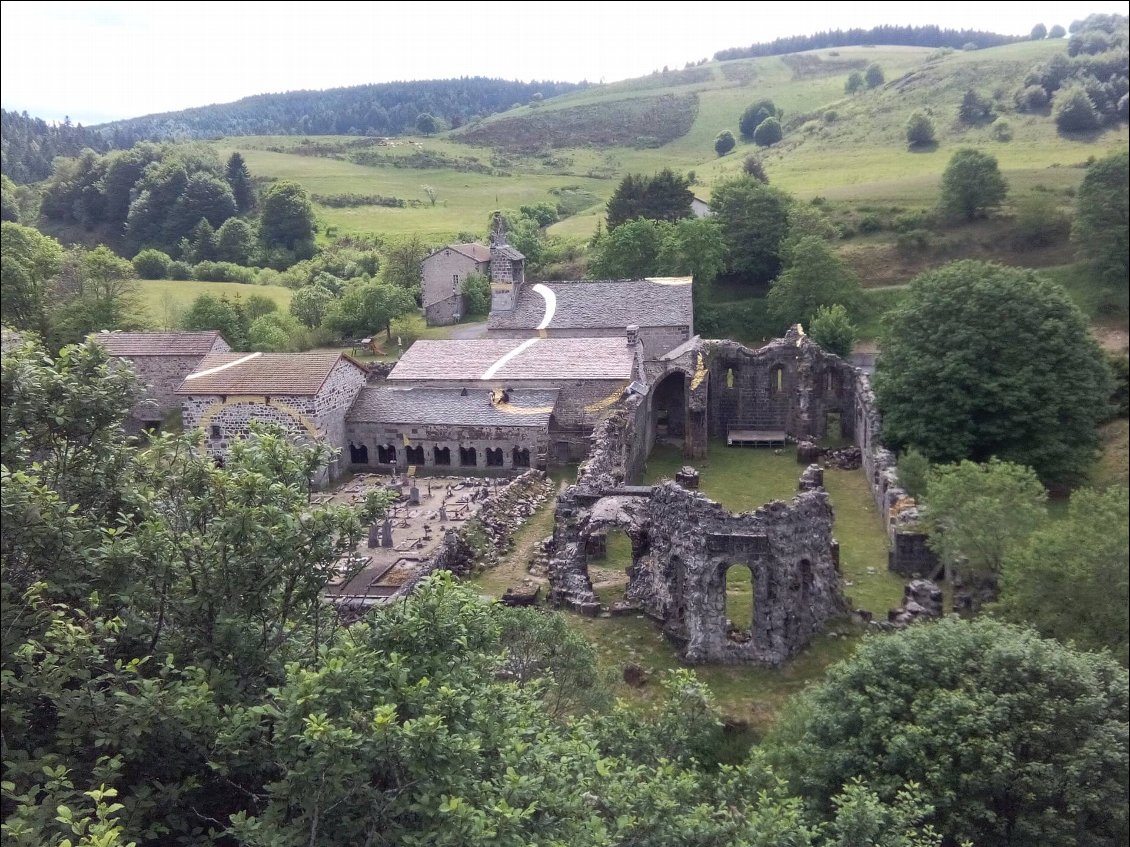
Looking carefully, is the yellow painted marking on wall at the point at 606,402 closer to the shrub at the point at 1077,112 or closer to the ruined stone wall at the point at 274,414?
the ruined stone wall at the point at 274,414

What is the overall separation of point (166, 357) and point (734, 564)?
38.7 m

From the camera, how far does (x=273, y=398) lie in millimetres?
40656

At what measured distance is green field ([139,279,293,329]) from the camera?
222ft

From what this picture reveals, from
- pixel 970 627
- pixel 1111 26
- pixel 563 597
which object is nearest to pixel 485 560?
pixel 563 597

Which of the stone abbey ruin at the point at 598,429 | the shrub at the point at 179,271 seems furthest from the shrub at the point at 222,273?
the stone abbey ruin at the point at 598,429

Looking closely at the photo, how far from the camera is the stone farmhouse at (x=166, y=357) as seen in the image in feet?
161

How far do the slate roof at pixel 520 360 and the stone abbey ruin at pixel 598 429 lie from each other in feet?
0.44

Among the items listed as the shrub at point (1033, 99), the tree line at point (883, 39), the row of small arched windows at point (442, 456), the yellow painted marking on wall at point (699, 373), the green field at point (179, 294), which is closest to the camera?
the row of small arched windows at point (442, 456)

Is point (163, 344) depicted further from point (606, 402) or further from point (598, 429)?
point (598, 429)

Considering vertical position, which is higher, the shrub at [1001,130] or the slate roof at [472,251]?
the shrub at [1001,130]

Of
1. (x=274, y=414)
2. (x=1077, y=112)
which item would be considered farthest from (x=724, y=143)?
(x=274, y=414)

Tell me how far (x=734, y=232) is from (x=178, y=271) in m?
54.6

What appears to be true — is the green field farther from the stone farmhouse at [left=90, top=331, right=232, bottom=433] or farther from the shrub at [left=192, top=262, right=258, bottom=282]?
the stone farmhouse at [left=90, top=331, right=232, bottom=433]

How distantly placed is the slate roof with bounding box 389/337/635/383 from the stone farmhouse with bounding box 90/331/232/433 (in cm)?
1222
